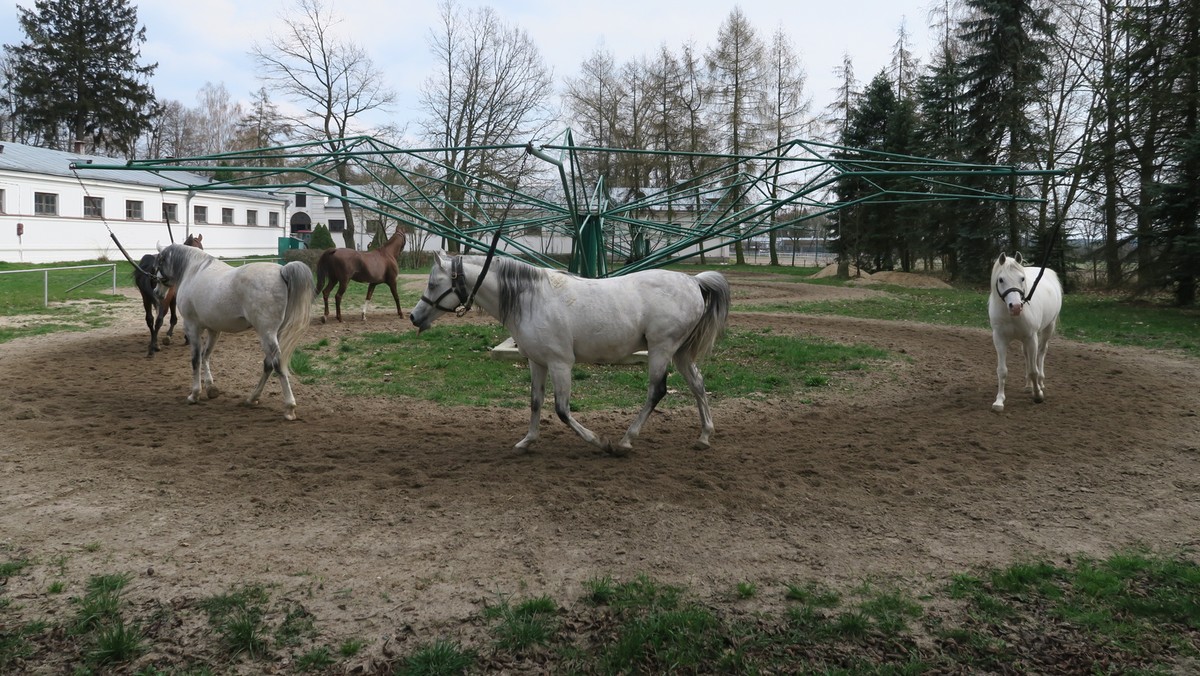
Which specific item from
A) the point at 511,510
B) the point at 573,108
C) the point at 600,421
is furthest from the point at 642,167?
the point at 511,510

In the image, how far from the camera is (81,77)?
41406 mm

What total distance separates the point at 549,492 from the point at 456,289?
1736mm

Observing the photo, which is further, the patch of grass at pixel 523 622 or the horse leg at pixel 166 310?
the horse leg at pixel 166 310

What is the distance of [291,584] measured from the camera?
346cm

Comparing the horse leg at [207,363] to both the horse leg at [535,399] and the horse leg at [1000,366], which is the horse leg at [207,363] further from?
the horse leg at [1000,366]

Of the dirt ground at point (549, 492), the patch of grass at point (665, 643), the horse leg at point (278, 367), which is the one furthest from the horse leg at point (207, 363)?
the patch of grass at point (665, 643)

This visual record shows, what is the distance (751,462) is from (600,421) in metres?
1.74

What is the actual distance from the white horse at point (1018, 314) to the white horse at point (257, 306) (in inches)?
258

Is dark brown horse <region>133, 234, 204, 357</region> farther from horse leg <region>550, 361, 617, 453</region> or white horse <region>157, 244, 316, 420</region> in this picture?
horse leg <region>550, 361, 617, 453</region>

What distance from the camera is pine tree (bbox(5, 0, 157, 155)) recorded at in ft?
133

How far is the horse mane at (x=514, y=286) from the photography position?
5.51m

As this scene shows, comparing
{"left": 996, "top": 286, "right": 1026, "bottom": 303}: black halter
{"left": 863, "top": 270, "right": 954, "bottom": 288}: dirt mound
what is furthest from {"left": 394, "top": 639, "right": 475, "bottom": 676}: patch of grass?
{"left": 863, "top": 270, "right": 954, "bottom": 288}: dirt mound

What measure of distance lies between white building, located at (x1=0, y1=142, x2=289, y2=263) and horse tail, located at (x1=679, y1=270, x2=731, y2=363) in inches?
951

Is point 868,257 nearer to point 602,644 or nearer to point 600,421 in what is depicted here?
point 600,421
